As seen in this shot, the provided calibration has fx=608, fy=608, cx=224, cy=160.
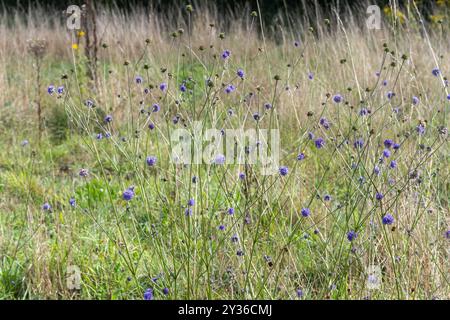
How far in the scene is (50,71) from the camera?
23.2ft

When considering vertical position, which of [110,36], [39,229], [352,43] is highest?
[110,36]

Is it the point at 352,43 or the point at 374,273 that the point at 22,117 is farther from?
the point at 374,273

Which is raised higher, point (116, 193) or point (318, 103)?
point (318, 103)

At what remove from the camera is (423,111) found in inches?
140

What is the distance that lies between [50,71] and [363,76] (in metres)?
3.87

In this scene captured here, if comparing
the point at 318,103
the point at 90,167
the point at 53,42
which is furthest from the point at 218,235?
the point at 53,42

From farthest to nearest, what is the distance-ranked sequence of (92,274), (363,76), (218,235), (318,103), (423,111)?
(363,76), (318,103), (423,111), (218,235), (92,274)

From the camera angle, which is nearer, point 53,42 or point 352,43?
point 352,43

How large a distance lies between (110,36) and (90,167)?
3337 millimetres

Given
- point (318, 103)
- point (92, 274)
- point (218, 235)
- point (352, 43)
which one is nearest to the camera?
point (92, 274)

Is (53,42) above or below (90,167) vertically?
above
